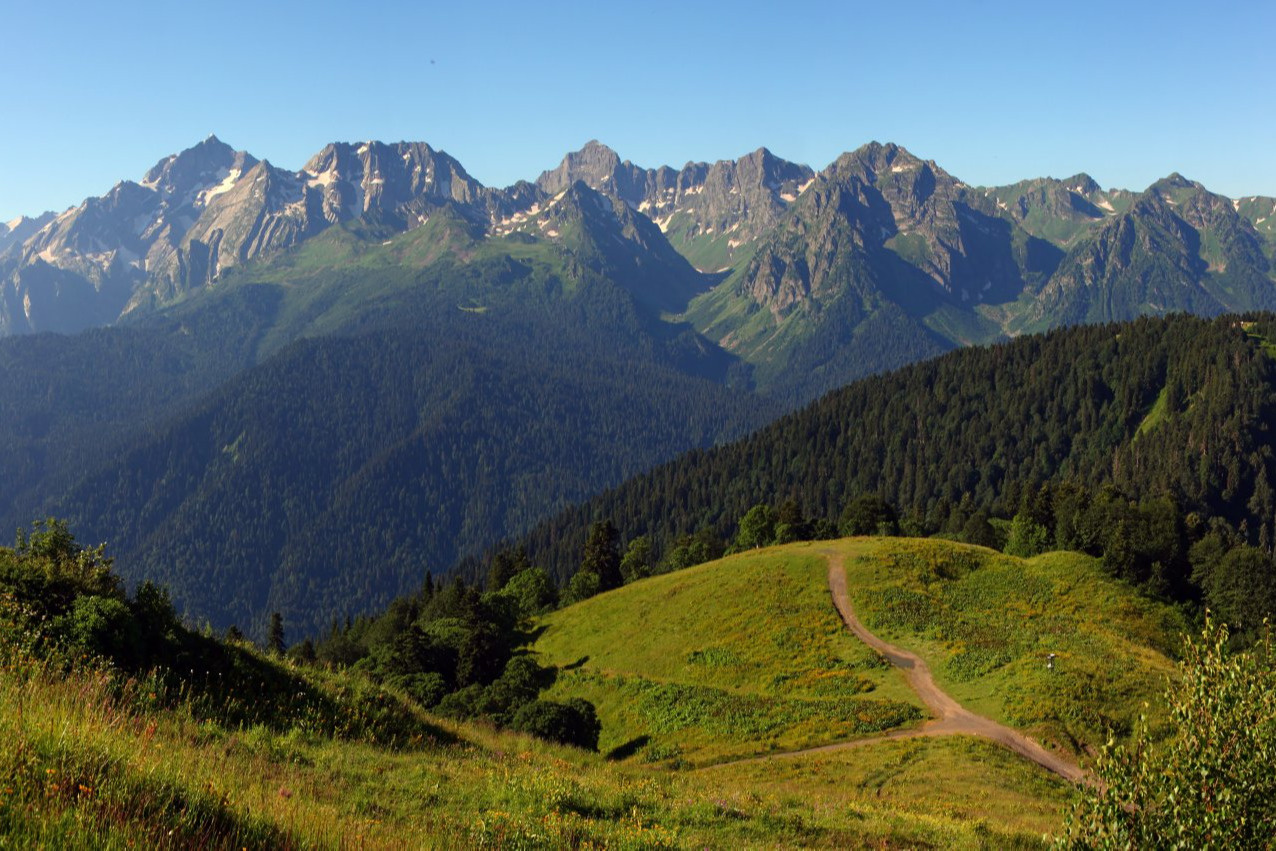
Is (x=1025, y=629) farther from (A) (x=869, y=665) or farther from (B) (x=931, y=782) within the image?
(B) (x=931, y=782)

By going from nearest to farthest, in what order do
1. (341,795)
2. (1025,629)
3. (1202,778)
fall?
1. (1202,778)
2. (341,795)
3. (1025,629)

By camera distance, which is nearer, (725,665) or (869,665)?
(869,665)

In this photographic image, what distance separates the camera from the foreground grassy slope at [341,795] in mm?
8281

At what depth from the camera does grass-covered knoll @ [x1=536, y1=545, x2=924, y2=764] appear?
51.9 metres

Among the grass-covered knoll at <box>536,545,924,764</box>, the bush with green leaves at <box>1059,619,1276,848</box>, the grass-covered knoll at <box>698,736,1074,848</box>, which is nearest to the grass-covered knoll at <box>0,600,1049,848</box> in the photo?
the grass-covered knoll at <box>698,736,1074,848</box>

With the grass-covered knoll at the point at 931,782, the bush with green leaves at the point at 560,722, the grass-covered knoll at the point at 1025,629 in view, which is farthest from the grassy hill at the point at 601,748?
the bush with green leaves at the point at 560,722

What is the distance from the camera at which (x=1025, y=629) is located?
6494 cm

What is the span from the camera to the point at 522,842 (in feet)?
41.8

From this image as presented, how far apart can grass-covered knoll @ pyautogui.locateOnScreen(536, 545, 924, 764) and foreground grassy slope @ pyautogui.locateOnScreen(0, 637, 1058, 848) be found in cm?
2395

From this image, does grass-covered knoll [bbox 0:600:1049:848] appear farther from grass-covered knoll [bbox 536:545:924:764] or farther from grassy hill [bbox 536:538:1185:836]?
grass-covered knoll [bbox 536:545:924:764]

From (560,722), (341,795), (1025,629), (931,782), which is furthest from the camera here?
(1025,629)

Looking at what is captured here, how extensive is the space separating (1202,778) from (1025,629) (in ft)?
187

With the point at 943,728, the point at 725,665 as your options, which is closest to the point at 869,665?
the point at 725,665

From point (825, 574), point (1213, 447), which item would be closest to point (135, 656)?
point (825, 574)
